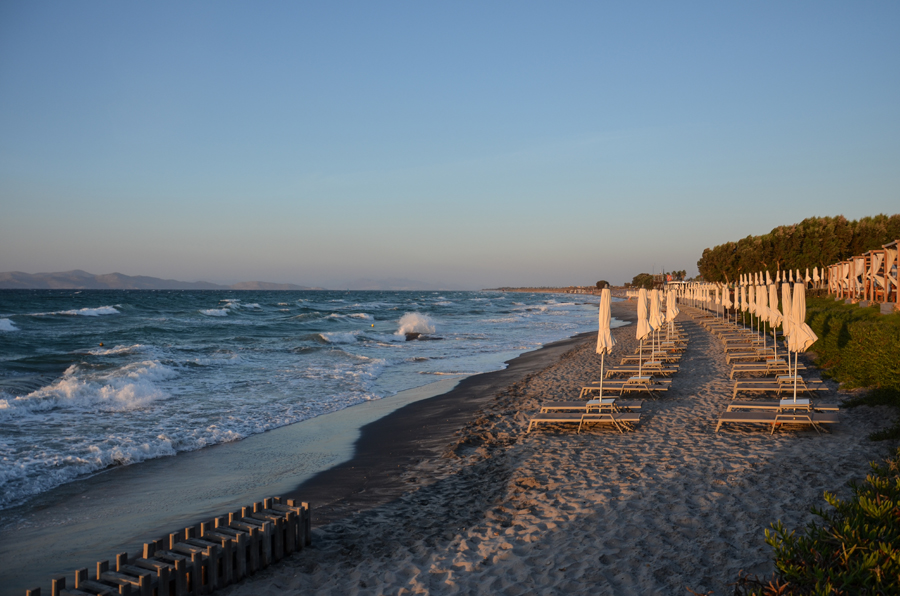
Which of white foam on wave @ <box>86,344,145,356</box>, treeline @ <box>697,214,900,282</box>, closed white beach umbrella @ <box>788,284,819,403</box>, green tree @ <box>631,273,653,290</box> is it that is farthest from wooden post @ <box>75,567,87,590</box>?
green tree @ <box>631,273,653,290</box>

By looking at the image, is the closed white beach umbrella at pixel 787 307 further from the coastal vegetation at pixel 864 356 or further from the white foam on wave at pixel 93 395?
the white foam on wave at pixel 93 395

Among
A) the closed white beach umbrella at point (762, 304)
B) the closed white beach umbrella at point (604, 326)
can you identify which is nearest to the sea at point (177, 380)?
the closed white beach umbrella at point (604, 326)

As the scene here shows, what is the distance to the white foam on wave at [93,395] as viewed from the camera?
12.1 m

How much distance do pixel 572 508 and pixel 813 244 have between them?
4087cm

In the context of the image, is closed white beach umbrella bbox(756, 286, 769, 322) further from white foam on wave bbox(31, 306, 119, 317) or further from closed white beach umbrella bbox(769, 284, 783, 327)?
white foam on wave bbox(31, 306, 119, 317)

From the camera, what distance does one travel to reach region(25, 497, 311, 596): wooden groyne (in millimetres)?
3824

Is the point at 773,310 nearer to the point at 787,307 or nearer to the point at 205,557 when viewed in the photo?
the point at 787,307

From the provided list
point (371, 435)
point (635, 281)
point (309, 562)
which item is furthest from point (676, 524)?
point (635, 281)

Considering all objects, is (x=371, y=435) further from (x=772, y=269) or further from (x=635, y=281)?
(x=635, y=281)

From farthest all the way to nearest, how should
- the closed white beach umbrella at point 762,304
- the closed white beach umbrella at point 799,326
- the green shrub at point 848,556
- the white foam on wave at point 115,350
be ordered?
1. the white foam on wave at point 115,350
2. the closed white beach umbrella at point 762,304
3. the closed white beach umbrella at point 799,326
4. the green shrub at point 848,556

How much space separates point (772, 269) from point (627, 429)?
135 feet

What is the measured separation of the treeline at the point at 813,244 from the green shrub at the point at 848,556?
38.3 meters

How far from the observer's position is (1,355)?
2202cm

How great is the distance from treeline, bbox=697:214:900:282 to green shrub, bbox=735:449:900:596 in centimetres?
3832
